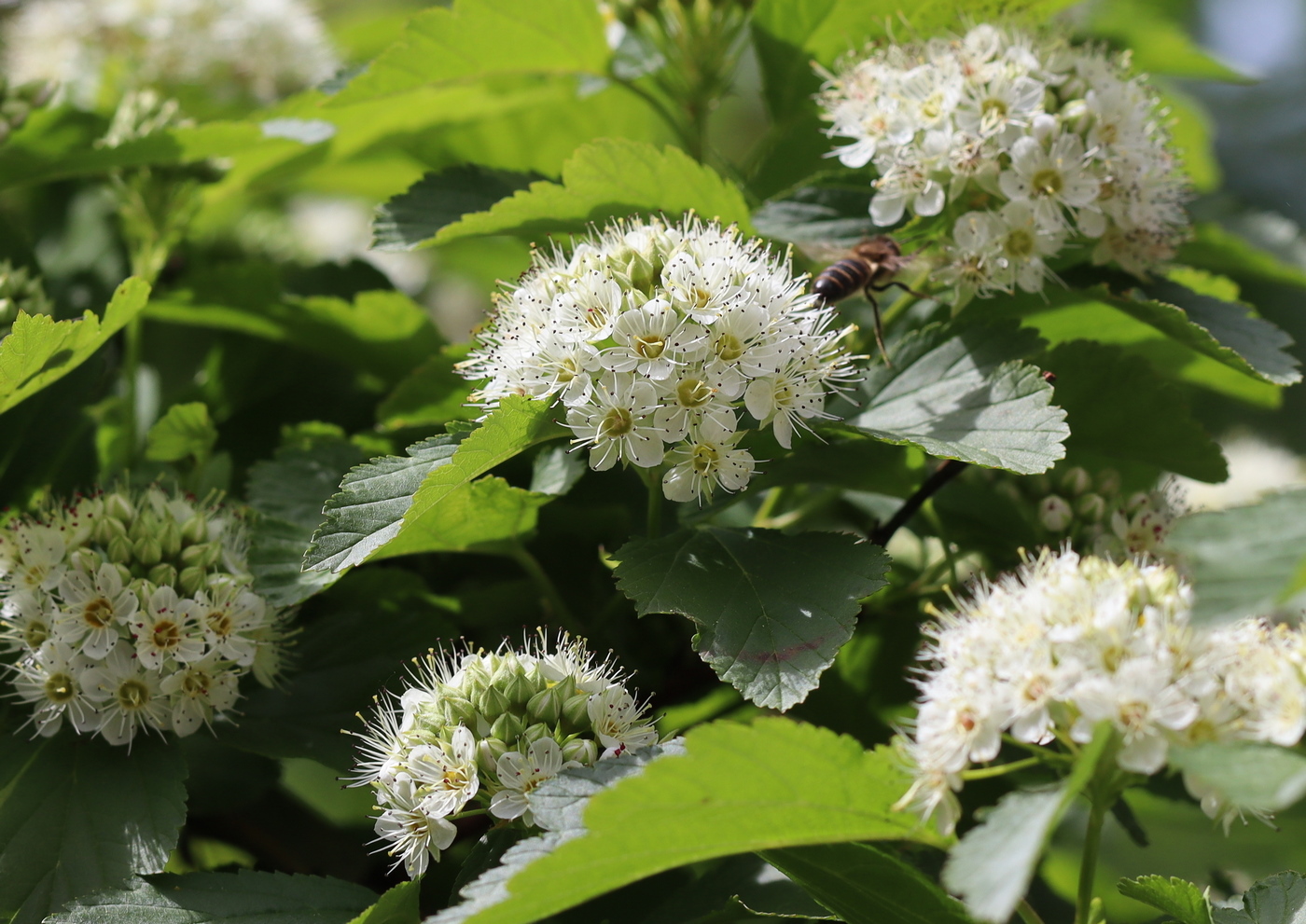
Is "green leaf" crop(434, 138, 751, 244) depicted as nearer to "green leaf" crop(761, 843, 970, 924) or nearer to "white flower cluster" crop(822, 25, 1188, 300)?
"white flower cluster" crop(822, 25, 1188, 300)

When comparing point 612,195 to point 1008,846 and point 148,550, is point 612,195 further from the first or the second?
A: point 1008,846

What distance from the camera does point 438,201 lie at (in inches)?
63.4

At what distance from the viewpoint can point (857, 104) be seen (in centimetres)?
154

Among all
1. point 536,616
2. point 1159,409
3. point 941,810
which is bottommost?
point 536,616

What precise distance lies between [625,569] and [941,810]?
0.42 meters

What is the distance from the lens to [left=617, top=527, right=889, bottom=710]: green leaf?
1.11 meters

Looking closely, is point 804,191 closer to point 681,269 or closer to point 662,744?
A: point 681,269

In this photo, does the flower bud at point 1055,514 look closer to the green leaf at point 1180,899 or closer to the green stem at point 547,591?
the green leaf at point 1180,899

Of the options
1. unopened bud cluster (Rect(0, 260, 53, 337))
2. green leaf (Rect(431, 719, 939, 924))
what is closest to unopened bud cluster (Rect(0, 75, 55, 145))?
unopened bud cluster (Rect(0, 260, 53, 337))

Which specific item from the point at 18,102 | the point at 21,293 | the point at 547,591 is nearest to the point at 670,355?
the point at 547,591

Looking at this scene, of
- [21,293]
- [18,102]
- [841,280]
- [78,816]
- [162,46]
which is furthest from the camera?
[162,46]

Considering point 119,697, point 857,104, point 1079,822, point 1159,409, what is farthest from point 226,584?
point 1079,822

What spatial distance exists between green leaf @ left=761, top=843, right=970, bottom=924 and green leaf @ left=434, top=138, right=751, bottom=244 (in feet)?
2.66

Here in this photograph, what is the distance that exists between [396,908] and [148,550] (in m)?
0.58
